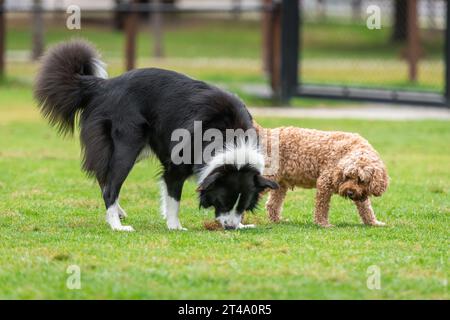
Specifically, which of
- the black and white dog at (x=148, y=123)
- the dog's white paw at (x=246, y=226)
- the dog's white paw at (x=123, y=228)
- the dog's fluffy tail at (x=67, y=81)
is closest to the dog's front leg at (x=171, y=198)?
the black and white dog at (x=148, y=123)

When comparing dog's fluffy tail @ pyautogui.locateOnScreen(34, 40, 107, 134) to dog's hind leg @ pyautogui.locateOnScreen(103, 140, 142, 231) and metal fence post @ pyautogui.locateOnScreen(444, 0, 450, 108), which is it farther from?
metal fence post @ pyautogui.locateOnScreen(444, 0, 450, 108)

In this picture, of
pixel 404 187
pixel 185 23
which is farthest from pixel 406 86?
pixel 185 23

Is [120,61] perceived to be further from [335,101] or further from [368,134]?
[368,134]

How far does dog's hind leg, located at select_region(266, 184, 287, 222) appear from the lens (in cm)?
871

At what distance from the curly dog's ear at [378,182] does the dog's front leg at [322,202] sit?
44 cm

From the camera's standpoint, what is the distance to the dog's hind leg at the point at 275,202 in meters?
8.71

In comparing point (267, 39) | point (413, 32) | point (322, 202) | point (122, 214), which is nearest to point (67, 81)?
point (122, 214)

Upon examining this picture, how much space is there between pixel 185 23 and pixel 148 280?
36062 mm

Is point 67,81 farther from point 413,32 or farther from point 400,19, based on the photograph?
point 400,19

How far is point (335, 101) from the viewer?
20.0 meters

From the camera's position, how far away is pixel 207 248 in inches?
283

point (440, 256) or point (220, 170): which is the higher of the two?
point (220, 170)

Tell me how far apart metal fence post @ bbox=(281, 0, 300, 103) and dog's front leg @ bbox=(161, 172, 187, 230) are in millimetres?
11043

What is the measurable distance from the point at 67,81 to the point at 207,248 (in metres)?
2.31
